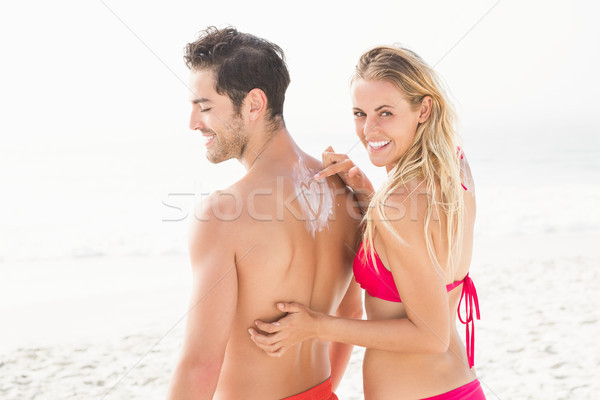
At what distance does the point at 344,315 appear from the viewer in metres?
2.74

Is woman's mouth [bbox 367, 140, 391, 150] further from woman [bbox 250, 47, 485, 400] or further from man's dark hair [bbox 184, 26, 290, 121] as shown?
man's dark hair [bbox 184, 26, 290, 121]

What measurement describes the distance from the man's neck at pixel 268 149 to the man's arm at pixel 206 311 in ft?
1.18

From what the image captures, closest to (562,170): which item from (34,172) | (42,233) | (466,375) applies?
(42,233)

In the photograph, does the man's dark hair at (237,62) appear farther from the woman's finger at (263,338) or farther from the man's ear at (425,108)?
the woman's finger at (263,338)

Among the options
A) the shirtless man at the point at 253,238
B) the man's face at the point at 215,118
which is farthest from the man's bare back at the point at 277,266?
the man's face at the point at 215,118

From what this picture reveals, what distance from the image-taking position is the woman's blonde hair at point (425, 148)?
6.97 ft

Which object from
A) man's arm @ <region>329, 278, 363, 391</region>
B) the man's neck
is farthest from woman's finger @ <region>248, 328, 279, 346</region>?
man's arm @ <region>329, 278, 363, 391</region>

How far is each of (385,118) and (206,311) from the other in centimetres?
100

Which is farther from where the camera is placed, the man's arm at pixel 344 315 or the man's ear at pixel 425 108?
the man's arm at pixel 344 315

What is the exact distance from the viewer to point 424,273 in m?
2.01

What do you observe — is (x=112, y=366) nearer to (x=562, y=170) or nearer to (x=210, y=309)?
(x=210, y=309)

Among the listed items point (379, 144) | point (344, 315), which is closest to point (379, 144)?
point (379, 144)

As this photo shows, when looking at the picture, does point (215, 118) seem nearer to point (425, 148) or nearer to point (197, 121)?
point (197, 121)

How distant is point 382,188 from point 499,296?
667 centimetres
